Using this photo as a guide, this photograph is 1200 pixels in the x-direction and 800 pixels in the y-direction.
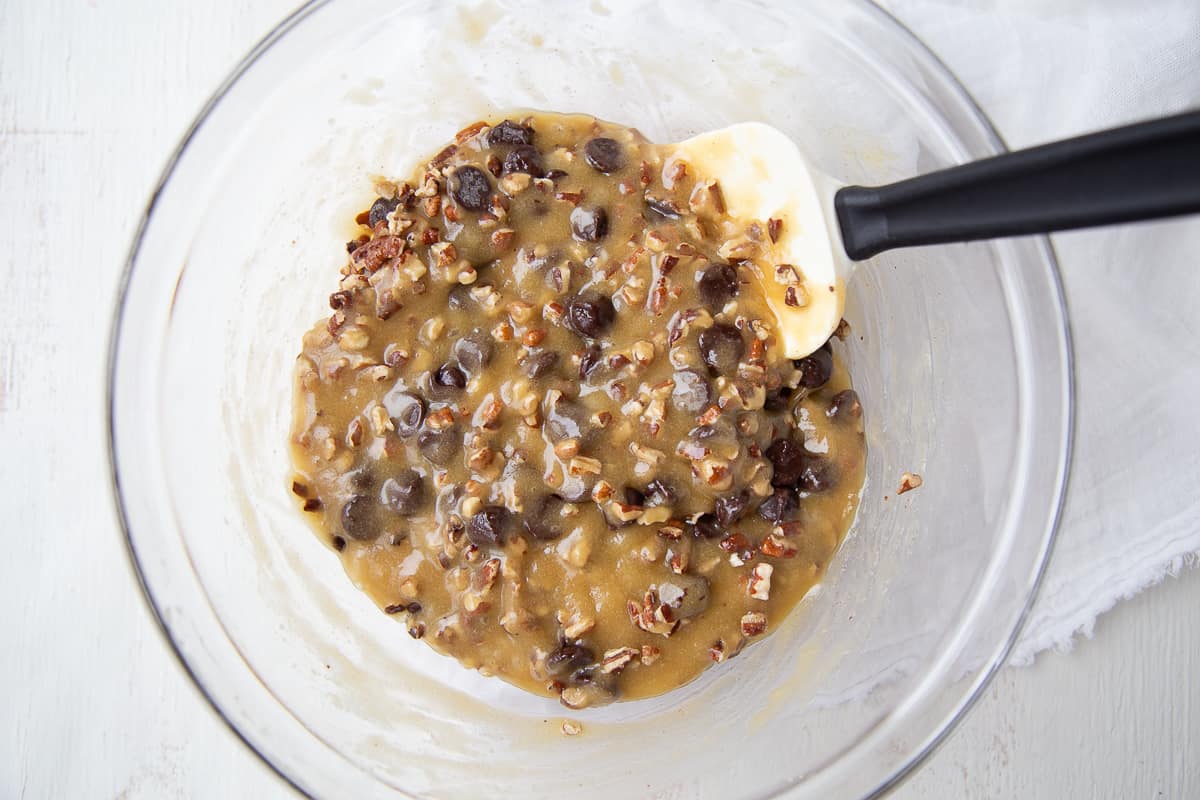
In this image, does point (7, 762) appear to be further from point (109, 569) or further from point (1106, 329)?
point (1106, 329)

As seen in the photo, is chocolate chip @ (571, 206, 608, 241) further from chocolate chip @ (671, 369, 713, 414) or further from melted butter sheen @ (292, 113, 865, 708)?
chocolate chip @ (671, 369, 713, 414)

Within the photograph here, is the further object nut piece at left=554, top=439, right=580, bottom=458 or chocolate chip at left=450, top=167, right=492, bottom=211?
chocolate chip at left=450, top=167, right=492, bottom=211

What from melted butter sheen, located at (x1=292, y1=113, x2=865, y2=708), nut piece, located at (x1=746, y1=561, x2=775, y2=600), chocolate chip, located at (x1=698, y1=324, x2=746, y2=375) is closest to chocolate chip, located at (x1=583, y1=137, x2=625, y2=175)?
melted butter sheen, located at (x1=292, y1=113, x2=865, y2=708)

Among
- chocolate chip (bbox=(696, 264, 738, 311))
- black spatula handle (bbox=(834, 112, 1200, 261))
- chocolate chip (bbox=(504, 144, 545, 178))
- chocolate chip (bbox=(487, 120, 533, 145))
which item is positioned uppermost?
black spatula handle (bbox=(834, 112, 1200, 261))

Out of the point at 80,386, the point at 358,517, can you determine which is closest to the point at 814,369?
the point at 358,517

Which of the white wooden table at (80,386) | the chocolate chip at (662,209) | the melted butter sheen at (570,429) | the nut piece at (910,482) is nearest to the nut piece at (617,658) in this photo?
the melted butter sheen at (570,429)

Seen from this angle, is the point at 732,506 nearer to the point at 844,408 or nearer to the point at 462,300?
the point at 844,408

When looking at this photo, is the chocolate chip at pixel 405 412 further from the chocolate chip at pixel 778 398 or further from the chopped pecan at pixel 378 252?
the chocolate chip at pixel 778 398
